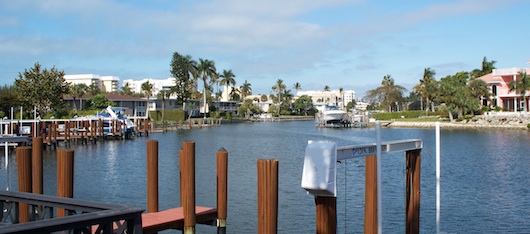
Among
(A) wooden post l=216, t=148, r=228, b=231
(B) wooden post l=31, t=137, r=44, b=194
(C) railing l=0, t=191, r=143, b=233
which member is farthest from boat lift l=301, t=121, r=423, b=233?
(B) wooden post l=31, t=137, r=44, b=194

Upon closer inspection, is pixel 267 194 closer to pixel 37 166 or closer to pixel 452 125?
pixel 37 166

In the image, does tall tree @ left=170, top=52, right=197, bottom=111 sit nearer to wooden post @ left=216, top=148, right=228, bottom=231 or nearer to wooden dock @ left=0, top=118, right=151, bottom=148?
wooden dock @ left=0, top=118, right=151, bottom=148

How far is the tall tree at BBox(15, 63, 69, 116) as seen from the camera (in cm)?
7075

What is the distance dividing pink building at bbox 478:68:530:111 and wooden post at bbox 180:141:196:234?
9282 centimetres

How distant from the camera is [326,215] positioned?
364 inches

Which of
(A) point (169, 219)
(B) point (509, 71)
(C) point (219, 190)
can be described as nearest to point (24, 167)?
(A) point (169, 219)

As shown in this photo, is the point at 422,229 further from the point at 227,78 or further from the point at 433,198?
the point at 227,78

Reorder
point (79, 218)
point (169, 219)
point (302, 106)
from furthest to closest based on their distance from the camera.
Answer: point (302, 106) < point (169, 219) < point (79, 218)

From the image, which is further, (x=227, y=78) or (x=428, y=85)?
(x=227, y=78)

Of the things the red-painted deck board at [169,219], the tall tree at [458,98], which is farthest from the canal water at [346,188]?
the tall tree at [458,98]

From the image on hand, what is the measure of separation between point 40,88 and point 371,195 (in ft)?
223

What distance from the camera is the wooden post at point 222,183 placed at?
41.6ft

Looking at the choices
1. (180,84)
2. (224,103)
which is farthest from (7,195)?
(224,103)

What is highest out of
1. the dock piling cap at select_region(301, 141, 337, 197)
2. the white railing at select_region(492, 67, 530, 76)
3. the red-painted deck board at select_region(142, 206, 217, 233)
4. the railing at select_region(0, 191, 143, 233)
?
the white railing at select_region(492, 67, 530, 76)
